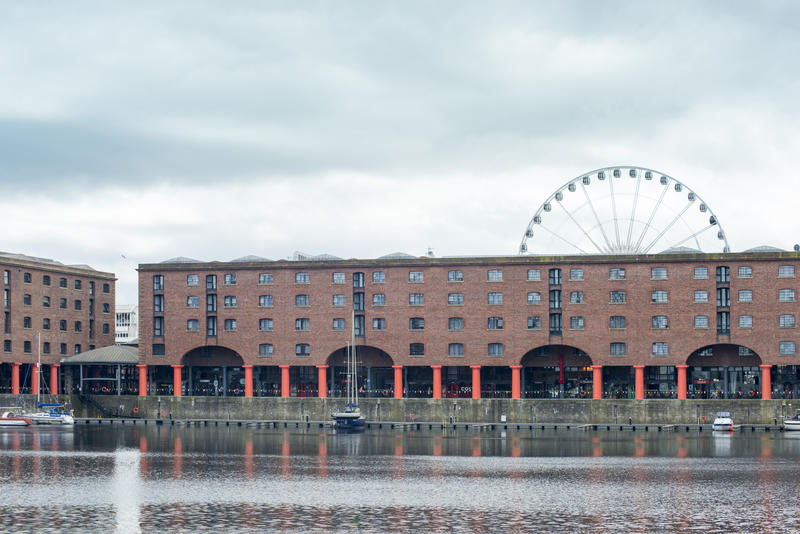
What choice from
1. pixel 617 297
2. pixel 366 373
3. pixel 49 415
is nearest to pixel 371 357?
pixel 366 373

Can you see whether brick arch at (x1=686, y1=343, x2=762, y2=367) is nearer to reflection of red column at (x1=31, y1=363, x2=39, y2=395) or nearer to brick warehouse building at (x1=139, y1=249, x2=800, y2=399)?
brick warehouse building at (x1=139, y1=249, x2=800, y2=399)

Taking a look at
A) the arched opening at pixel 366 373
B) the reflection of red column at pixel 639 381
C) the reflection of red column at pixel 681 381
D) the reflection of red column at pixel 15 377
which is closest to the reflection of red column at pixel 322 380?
the arched opening at pixel 366 373

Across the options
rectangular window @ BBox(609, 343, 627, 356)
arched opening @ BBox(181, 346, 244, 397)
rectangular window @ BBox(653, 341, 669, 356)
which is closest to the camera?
rectangular window @ BBox(653, 341, 669, 356)

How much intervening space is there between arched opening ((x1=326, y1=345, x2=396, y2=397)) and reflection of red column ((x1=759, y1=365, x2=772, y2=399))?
3777 centimetres

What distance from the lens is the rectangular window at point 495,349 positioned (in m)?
132

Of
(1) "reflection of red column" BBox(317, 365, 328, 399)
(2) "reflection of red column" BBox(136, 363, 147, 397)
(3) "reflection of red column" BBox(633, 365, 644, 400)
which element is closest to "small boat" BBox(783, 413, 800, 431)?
(3) "reflection of red column" BBox(633, 365, 644, 400)

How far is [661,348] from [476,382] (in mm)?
19667

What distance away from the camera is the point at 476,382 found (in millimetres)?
131000

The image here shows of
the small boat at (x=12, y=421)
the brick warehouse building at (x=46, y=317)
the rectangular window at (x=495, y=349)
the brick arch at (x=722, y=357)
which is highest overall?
the brick warehouse building at (x=46, y=317)

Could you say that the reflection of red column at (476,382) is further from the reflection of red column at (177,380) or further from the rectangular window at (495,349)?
the reflection of red column at (177,380)

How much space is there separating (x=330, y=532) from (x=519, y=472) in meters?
28.2

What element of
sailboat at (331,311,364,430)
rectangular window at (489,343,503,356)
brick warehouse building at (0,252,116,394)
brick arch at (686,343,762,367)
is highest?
brick warehouse building at (0,252,116,394)

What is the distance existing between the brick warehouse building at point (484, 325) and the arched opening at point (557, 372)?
16 cm

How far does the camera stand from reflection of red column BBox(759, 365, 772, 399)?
124875mm
